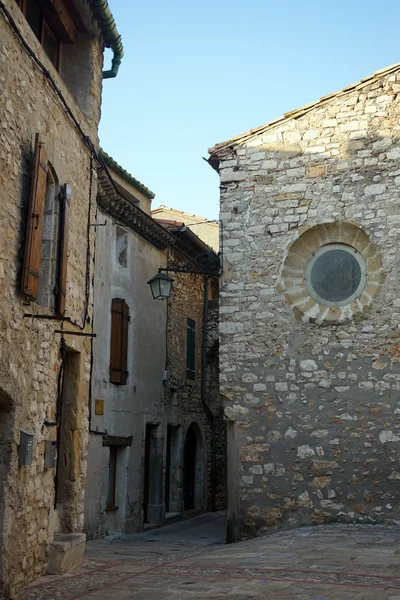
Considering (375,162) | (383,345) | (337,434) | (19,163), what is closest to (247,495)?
(337,434)

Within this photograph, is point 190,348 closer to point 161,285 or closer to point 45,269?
point 161,285

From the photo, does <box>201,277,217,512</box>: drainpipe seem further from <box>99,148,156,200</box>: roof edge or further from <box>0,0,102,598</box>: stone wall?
<box>0,0,102,598</box>: stone wall

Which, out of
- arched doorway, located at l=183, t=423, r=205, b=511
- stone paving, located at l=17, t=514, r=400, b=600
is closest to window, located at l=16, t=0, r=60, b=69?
stone paving, located at l=17, t=514, r=400, b=600

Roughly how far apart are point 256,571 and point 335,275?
5.05 m

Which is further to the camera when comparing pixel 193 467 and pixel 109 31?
pixel 193 467

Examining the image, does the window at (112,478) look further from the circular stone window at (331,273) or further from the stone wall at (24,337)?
the stone wall at (24,337)

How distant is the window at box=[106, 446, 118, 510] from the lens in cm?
1199

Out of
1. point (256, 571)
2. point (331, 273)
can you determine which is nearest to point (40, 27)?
point (331, 273)

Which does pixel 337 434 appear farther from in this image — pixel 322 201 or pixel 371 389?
pixel 322 201

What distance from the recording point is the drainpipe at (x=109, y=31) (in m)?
7.98

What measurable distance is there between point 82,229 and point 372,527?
5551mm

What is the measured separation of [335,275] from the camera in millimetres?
10406

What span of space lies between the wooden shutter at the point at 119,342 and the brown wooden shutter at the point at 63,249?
213 inches

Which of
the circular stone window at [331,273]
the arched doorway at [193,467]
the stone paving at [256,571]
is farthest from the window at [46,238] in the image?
the arched doorway at [193,467]
